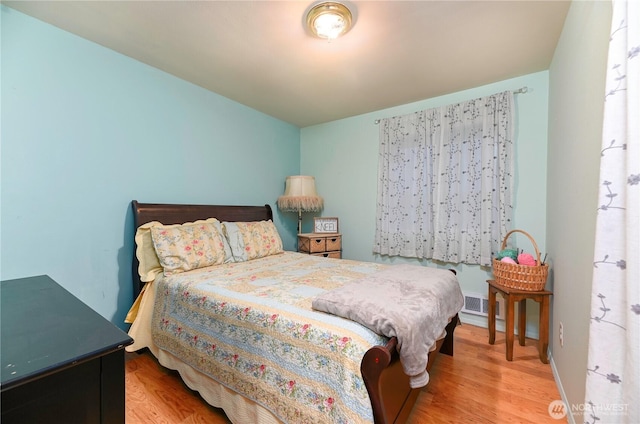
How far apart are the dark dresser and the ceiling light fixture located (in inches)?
74.0

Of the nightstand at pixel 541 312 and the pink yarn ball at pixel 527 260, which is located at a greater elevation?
the pink yarn ball at pixel 527 260

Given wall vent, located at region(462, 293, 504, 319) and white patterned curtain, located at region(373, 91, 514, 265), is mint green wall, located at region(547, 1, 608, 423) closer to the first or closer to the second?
white patterned curtain, located at region(373, 91, 514, 265)

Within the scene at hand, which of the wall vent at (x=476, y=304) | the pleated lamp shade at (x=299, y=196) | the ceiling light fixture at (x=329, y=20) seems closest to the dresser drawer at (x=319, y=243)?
the pleated lamp shade at (x=299, y=196)

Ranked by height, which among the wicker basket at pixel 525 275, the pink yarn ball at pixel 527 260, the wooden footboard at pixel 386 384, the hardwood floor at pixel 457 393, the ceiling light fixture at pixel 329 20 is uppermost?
the ceiling light fixture at pixel 329 20

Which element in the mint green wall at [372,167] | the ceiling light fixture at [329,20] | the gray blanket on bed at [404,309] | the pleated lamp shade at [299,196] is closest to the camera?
the gray blanket on bed at [404,309]

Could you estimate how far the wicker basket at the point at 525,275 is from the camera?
1950 mm

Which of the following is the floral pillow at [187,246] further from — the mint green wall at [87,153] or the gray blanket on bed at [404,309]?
the gray blanket on bed at [404,309]

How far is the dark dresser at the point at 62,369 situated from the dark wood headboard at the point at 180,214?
4.17 ft

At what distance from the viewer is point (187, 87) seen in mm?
2523

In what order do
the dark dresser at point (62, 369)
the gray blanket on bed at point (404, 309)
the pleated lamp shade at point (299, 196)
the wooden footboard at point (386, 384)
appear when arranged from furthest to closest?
1. the pleated lamp shade at point (299, 196)
2. the gray blanket on bed at point (404, 309)
3. the wooden footboard at point (386, 384)
4. the dark dresser at point (62, 369)

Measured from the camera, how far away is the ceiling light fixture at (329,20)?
60.7 inches

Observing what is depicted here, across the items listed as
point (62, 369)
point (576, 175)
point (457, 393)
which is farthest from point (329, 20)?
point (457, 393)

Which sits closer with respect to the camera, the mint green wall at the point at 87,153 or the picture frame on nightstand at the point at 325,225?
the mint green wall at the point at 87,153

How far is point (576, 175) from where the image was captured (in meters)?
1.41
